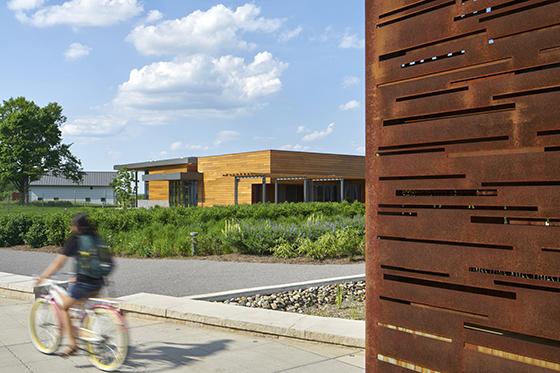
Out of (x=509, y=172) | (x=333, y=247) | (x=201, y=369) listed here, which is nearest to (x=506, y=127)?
(x=509, y=172)

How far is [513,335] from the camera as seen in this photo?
9.87ft

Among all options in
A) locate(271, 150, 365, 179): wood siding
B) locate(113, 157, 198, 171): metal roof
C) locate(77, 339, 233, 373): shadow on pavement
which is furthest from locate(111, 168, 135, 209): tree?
locate(77, 339, 233, 373): shadow on pavement

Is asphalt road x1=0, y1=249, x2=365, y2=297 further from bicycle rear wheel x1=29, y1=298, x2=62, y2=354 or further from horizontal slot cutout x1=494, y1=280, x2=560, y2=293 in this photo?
horizontal slot cutout x1=494, y1=280, x2=560, y2=293

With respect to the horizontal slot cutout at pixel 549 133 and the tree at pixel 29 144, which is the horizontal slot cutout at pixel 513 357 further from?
the tree at pixel 29 144

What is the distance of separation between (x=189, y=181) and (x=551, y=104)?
1827 inches

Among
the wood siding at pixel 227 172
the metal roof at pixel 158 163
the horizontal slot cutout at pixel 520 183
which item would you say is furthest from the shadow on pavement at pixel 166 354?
the metal roof at pixel 158 163

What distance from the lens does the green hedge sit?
14984 millimetres

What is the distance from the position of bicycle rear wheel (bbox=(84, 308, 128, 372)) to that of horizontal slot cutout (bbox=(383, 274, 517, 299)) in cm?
291

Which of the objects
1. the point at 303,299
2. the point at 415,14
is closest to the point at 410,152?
the point at 415,14

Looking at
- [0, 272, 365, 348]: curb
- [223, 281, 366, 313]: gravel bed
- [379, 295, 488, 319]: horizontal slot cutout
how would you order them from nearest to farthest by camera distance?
[379, 295, 488, 319]: horizontal slot cutout < [0, 272, 365, 348]: curb < [223, 281, 366, 313]: gravel bed

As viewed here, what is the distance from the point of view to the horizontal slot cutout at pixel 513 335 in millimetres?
2855

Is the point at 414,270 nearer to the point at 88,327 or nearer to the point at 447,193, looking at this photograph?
the point at 447,193

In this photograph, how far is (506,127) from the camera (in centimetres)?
302

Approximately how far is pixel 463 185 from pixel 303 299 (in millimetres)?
6384
